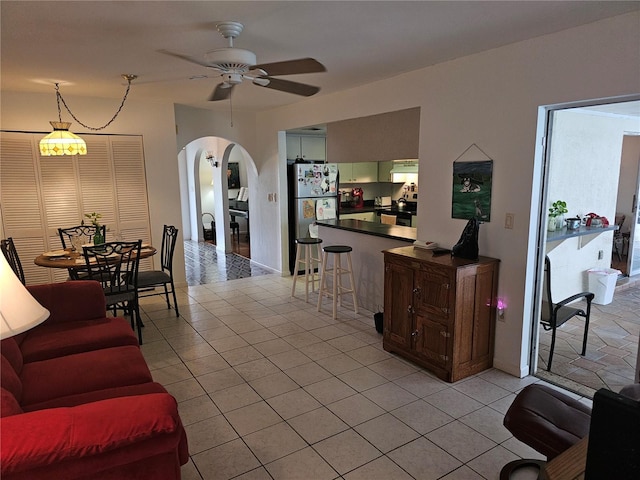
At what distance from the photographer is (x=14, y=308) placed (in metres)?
1.31

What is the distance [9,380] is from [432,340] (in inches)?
106

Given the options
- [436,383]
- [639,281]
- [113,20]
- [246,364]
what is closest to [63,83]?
[113,20]

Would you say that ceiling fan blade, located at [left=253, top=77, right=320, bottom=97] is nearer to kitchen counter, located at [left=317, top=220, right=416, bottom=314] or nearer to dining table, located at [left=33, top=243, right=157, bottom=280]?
kitchen counter, located at [left=317, top=220, right=416, bottom=314]

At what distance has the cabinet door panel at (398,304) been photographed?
338cm

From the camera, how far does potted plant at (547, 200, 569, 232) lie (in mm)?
4230

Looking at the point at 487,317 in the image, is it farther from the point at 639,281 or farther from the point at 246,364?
the point at 639,281

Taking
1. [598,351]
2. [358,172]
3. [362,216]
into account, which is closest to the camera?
[598,351]

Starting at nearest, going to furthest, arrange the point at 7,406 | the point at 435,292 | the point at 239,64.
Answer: the point at 7,406, the point at 239,64, the point at 435,292

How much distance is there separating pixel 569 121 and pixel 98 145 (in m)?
5.43

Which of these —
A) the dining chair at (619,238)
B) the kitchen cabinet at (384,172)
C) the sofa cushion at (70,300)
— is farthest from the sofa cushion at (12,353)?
the dining chair at (619,238)

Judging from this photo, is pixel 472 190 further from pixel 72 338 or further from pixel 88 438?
pixel 72 338

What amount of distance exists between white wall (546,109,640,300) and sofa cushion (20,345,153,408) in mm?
4018

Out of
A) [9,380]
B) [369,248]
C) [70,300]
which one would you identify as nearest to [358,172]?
[369,248]

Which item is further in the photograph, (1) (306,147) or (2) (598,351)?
(1) (306,147)
